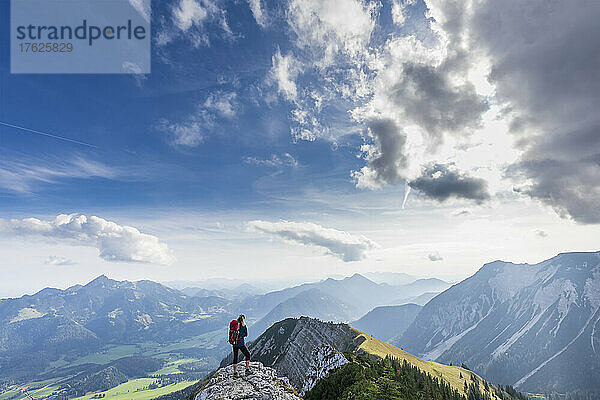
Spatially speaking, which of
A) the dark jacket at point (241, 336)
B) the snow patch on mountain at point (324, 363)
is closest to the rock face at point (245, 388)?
the dark jacket at point (241, 336)

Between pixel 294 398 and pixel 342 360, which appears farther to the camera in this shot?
pixel 342 360

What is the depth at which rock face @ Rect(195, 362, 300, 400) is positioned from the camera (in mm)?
27516

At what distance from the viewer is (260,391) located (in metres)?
28.4

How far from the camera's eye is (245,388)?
28.7 meters

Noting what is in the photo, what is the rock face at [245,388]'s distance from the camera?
27.5m

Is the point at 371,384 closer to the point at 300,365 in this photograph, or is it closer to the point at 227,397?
the point at 227,397

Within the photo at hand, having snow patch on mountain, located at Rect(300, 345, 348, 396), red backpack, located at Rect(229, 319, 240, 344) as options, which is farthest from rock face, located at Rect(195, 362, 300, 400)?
snow patch on mountain, located at Rect(300, 345, 348, 396)

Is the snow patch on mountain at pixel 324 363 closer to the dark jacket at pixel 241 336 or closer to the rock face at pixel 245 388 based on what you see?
the rock face at pixel 245 388

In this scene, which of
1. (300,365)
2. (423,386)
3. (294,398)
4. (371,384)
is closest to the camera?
(294,398)

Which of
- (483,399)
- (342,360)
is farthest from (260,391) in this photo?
(483,399)

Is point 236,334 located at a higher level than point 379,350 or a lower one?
higher

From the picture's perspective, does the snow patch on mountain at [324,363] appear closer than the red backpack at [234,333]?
No

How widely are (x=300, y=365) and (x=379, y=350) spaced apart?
178ft

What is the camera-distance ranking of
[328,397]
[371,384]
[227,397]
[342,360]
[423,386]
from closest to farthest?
[227,397] → [371,384] → [328,397] → [342,360] → [423,386]
